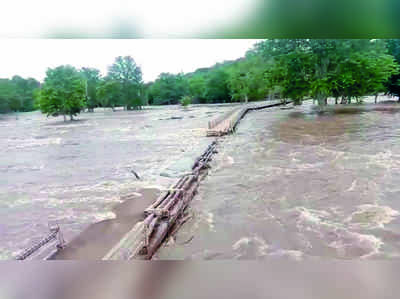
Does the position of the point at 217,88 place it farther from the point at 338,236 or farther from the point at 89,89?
the point at 338,236

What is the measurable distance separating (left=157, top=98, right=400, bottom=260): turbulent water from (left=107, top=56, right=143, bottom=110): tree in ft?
29.0

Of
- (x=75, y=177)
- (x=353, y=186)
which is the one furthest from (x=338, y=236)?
(x=75, y=177)

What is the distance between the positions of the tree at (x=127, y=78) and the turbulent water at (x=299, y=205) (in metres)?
8.84

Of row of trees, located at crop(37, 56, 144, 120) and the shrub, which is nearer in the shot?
row of trees, located at crop(37, 56, 144, 120)

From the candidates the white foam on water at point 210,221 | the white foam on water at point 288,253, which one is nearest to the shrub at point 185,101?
the white foam on water at point 210,221

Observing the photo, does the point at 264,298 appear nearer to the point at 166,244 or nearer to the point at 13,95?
the point at 166,244

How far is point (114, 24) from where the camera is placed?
1.48ft

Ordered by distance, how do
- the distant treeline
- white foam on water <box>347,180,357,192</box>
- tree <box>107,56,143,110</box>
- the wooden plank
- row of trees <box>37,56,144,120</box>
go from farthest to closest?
tree <box>107,56,143,110</box> → the distant treeline → row of trees <box>37,56,144,120</box> → white foam on water <box>347,180,357,192</box> → the wooden plank

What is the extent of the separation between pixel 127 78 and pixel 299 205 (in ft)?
43.5

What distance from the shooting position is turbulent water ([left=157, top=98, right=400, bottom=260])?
2.46m

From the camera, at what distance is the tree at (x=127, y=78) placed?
13.6 metres

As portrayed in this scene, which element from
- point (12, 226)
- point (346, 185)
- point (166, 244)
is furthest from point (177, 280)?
point (346, 185)

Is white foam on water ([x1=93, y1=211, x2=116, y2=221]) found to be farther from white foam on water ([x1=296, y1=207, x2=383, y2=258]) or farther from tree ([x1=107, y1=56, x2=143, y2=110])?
tree ([x1=107, y1=56, x2=143, y2=110])

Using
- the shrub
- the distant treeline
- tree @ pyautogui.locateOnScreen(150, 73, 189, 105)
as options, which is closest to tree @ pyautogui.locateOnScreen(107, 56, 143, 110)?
the distant treeline
